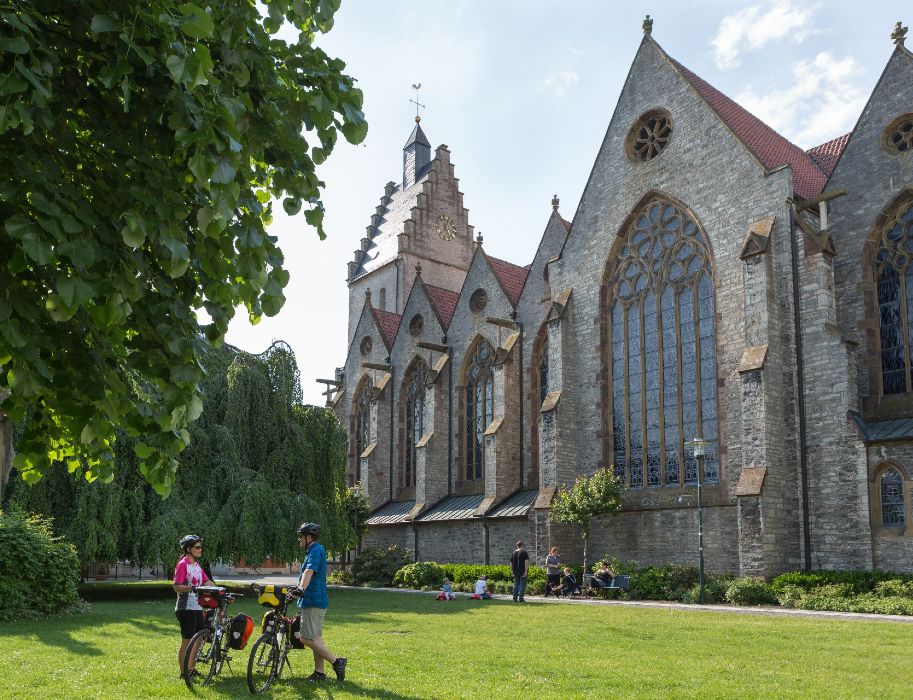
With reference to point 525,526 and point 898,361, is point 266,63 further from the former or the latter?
point 525,526

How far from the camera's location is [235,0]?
5.03 meters

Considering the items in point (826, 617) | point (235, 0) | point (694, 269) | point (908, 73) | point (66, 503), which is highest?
point (908, 73)

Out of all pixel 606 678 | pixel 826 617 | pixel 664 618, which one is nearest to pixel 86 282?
pixel 606 678

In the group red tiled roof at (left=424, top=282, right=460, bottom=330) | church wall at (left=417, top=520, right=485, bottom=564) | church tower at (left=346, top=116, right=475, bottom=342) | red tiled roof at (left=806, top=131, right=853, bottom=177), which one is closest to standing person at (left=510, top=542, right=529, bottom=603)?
church wall at (left=417, top=520, right=485, bottom=564)

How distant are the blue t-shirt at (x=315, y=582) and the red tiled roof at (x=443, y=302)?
90.6 ft

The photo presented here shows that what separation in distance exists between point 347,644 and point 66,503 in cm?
1230

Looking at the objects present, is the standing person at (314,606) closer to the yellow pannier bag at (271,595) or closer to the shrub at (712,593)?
the yellow pannier bag at (271,595)

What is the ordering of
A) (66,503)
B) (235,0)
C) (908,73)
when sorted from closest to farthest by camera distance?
(235,0)
(66,503)
(908,73)

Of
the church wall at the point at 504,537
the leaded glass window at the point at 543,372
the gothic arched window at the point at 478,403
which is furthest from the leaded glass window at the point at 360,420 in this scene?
the church wall at the point at 504,537

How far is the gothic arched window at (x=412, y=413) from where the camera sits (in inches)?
1506

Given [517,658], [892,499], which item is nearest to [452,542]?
[892,499]

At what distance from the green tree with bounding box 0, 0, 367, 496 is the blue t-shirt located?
428 cm

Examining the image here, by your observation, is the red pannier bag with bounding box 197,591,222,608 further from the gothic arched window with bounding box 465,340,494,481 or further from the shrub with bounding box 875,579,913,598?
the gothic arched window with bounding box 465,340,494,481

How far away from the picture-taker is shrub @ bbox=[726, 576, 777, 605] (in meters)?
→ 20.8
